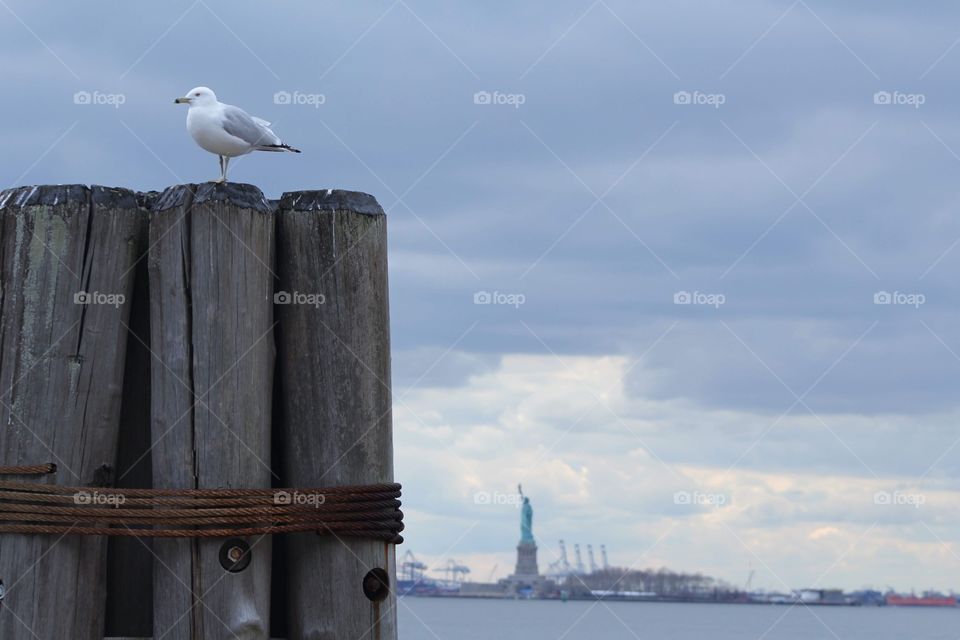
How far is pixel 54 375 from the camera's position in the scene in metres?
6.18

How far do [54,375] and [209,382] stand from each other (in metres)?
0.67

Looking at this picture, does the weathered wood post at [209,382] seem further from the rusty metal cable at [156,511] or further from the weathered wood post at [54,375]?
the weathered wood post at [54,375]

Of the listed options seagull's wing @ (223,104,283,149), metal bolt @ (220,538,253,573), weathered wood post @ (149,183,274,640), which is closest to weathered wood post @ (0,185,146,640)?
weathered wood post @ (149,183,274,640)

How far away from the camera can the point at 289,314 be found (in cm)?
635

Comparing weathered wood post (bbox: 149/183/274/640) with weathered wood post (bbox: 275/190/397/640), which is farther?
weathered wood post (bbox: 275/190/397/640)

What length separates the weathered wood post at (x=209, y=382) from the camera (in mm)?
6090

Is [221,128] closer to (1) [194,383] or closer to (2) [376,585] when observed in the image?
(1) [194,383]

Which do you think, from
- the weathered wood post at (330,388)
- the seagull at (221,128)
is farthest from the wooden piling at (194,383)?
the seagull at (221,128)

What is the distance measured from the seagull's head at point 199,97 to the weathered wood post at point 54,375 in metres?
1.80

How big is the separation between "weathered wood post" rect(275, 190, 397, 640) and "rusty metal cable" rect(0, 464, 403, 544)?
0.17m

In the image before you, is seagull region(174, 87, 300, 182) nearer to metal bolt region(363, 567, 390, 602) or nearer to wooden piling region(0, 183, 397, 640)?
wooden piling region(0, 183, 397, 640)

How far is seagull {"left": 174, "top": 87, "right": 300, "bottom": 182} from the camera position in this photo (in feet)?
25.2

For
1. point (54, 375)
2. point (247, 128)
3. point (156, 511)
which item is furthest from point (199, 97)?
point (156, 511)

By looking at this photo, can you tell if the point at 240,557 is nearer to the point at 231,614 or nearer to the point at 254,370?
the point at 231,614
